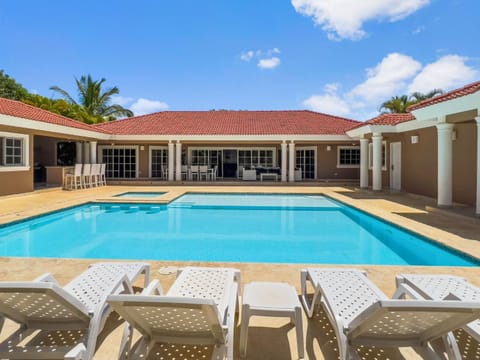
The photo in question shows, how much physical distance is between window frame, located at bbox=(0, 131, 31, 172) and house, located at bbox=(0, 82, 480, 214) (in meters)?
0.04

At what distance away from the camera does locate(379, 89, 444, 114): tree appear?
26.9 m

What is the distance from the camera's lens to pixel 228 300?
2680 millimetres

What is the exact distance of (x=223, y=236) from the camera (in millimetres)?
7664

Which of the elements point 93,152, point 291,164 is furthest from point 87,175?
point 291,164

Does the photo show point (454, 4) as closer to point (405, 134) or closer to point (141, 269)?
point (405, 134)

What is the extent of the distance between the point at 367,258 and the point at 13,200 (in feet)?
36.5

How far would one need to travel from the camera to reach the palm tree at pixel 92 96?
27.7m

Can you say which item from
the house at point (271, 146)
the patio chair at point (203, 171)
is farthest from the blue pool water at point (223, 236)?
the patio chair at point (203, 171)

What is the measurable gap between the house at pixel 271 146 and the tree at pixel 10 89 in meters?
13.8

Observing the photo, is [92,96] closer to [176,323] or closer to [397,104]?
[397,104]

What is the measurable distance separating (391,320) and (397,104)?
2916 cm

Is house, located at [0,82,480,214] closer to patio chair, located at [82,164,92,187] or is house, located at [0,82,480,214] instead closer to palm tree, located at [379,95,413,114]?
patio chair, located at [82,164,92,187]

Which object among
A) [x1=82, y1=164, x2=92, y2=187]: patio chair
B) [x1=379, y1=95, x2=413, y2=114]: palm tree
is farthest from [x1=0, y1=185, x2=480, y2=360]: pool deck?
[x1=379, y1=95, x2=413, y2=114]: palm tree

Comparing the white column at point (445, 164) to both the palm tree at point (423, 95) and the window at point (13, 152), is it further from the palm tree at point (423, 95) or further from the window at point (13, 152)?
the palm tree at point (423, 95)
